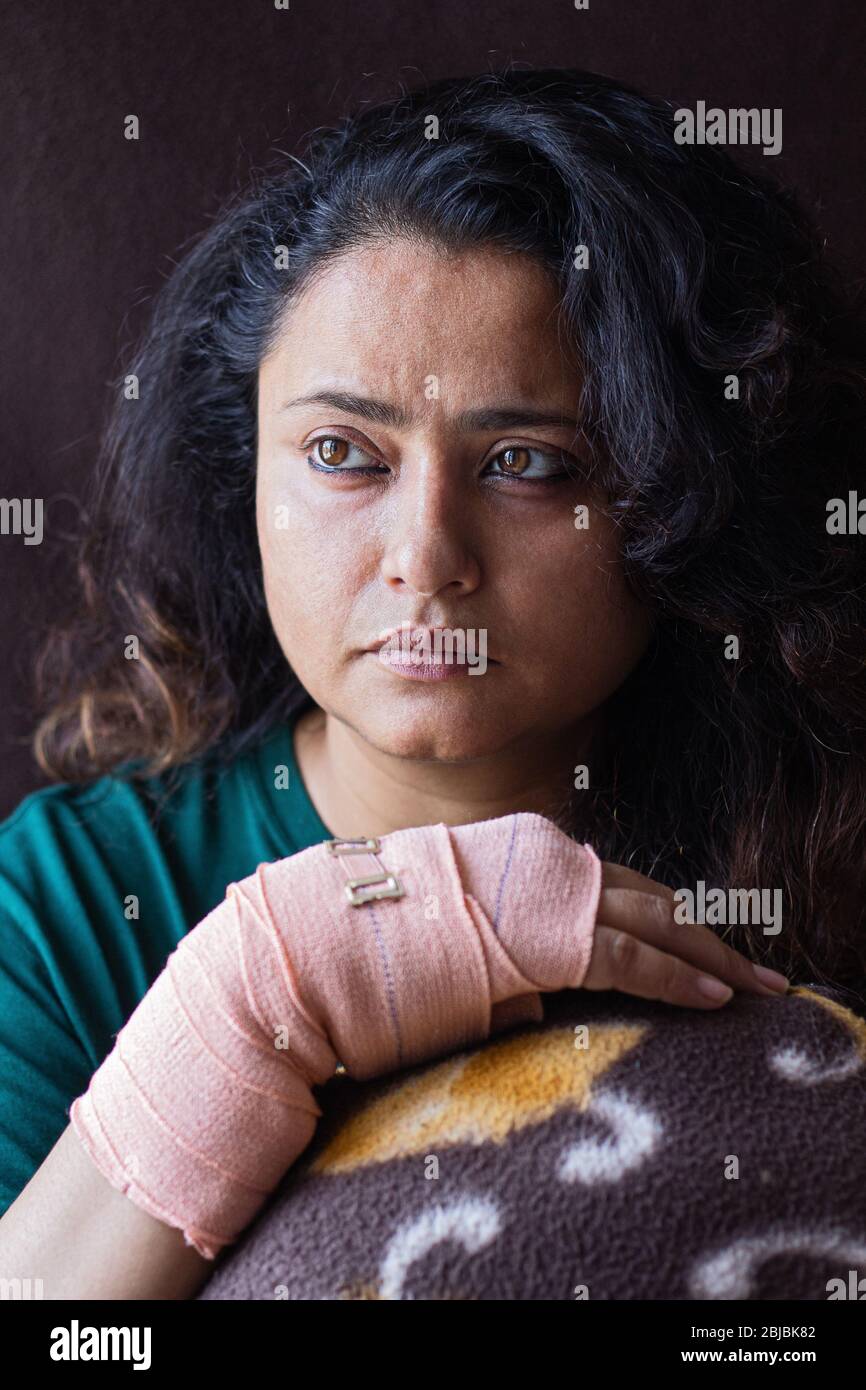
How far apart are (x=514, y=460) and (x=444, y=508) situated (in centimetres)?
7

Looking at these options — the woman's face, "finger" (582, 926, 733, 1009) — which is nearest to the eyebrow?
the woman's face

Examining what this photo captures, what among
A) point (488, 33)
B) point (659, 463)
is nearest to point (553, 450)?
point (659, 463)

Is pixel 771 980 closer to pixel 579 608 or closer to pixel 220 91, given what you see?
pixel 579 608

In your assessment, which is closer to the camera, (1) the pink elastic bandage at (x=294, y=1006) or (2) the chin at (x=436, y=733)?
(1) the pink elastic bandage at (x=294, y=1006)

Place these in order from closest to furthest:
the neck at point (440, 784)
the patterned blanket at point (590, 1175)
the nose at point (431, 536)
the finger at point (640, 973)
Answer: the patterned blanket at point (590, 1175) → the finger at point (640, 973) → the nose at point (431, 536) → the neck at point (440, 784)

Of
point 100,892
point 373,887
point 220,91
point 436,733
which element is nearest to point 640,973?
point 373,887

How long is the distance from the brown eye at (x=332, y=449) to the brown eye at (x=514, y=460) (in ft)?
0.38

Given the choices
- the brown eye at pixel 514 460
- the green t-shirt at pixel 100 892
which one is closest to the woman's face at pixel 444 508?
the brown eye at pixel 514 460

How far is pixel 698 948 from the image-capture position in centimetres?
84

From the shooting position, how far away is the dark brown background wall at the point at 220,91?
1.23m

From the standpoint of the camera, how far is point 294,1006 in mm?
778

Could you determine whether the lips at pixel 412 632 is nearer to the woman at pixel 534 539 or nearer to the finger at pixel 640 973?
the woman at pixel 534 539
